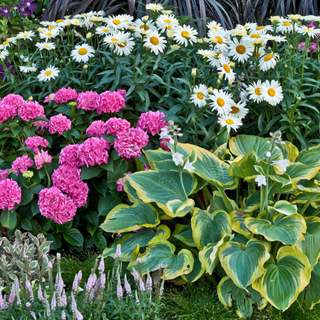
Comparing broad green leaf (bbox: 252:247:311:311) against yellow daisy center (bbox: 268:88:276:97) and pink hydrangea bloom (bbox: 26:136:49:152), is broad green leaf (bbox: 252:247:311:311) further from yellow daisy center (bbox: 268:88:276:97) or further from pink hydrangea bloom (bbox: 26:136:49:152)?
pink hydrangea bloom (bbox: 26:136:49:152)

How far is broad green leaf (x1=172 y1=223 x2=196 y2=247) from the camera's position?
196 centimetres

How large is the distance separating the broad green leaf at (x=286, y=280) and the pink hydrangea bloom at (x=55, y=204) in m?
1.11

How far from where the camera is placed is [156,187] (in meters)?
2.01

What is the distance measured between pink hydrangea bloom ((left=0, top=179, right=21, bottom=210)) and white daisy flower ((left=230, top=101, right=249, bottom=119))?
1.41 metres

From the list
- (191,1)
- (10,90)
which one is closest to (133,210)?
(10,90)

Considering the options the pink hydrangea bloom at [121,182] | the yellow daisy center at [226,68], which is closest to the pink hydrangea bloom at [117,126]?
the pink hydrangea bloom at [121,182]

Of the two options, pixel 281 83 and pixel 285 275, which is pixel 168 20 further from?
pixel 285 275

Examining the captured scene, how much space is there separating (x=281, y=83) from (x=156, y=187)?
1263 millimetres

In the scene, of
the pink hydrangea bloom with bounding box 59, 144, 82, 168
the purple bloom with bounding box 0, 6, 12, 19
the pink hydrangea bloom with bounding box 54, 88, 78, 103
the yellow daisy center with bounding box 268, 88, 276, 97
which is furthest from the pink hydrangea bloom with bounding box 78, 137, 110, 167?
A: the purple bloom with bounding box 0, 6, 12, 19

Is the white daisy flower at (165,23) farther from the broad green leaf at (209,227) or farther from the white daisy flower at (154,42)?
the broad green leaf at (209,227)

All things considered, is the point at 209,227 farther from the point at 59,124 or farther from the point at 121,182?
the point at 59,124

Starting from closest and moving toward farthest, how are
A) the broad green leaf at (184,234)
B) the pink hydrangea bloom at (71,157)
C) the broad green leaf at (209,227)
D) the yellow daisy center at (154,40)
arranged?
1. the broad green leaf at (209,227)
2. the broad green leaf at (184,234)
3. the pink hydrangea bloom at (71,157)
4. the yellow daisy center at (154,40)

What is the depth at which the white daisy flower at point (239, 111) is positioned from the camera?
2.38m

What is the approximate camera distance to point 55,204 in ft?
6.89
